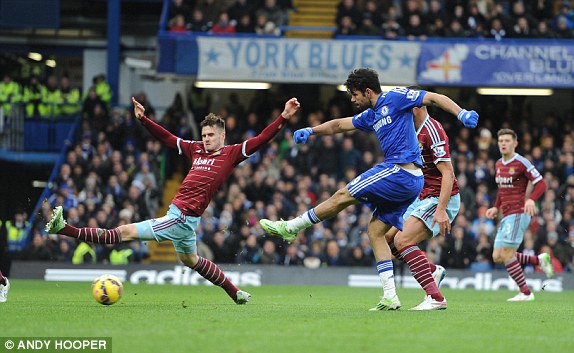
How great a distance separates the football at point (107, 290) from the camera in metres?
11.5

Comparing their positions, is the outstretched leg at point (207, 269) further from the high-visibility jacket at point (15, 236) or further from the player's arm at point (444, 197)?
the high-visibility jacket at point (15, 236)

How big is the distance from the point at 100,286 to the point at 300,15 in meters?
17.8

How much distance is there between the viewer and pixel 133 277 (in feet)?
68.1

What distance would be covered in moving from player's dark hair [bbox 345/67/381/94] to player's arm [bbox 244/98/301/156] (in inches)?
28.3

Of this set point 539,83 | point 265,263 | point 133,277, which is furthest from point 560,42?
point 133,277

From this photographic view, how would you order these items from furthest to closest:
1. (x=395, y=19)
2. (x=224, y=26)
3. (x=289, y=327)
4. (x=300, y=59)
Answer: (x=395, y=19) → (x=224, y=26) → (x=300, y=59) → (x=289, y=327)

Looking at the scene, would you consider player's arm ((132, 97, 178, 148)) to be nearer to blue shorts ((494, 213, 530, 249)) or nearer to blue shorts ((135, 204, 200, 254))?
blue shorts ((135, 204, 200, 254))

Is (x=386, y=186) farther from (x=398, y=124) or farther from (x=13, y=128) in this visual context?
(x=13, y=128)

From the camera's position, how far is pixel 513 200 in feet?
51.2

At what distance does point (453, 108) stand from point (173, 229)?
3604 mm

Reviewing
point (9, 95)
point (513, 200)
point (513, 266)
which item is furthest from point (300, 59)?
point (513, 266)

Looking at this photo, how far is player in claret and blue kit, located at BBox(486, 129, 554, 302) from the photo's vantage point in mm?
15305

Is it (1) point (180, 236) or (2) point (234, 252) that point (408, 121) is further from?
(2) point (234, 252)

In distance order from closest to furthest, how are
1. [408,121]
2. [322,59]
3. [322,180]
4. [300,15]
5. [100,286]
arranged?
1. [408,121]
2. [100,286]
3. [322,180]
4. [322,59]
5. [300,15]
